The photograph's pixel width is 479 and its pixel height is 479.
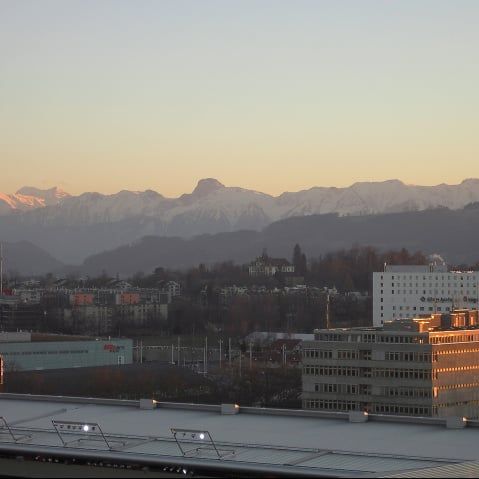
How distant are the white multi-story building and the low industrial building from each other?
51.6ft

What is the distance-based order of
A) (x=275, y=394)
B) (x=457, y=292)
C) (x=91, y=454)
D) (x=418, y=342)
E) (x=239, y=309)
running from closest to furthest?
(x=91, y=454) → (x=418, y=342) → (x=275, y=394) → (x=457, y=292) → (x=239, y=309)

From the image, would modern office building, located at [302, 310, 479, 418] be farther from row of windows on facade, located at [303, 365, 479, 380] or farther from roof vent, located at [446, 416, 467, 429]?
roof vent, located at [446, 416, 467, 429]

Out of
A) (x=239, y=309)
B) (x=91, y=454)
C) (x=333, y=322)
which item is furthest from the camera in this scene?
(x=239, y=309)

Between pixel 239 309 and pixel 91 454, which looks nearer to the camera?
pixel 91 454

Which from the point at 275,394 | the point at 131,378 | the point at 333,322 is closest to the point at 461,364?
the point at 275,394

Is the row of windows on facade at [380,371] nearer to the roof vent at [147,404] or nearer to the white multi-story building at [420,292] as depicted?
the roof vent at [147,404]

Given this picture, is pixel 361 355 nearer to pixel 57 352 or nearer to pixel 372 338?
pixel 372 338

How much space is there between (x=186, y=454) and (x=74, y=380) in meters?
44.2

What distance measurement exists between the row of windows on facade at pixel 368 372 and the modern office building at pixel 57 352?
2370 cm

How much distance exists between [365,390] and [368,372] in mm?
635

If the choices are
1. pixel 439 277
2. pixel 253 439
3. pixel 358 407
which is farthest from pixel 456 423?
pixel 439 277

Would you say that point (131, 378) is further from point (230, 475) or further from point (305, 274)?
point (305, 274)

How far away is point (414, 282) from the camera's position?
91.9m

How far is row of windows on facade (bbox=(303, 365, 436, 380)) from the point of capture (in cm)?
5188
